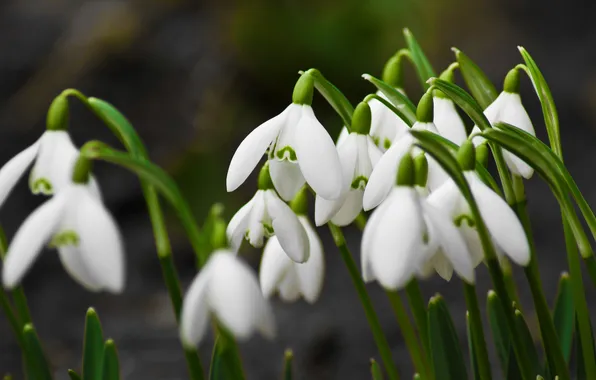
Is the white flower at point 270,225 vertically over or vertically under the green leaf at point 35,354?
over

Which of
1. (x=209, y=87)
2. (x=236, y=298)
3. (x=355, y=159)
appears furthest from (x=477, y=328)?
(x=209, y=87)

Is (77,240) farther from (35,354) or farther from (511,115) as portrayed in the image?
(511,115)

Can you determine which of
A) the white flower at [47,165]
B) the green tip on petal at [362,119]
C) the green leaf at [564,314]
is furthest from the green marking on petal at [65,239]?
the green leaf at [564,314]

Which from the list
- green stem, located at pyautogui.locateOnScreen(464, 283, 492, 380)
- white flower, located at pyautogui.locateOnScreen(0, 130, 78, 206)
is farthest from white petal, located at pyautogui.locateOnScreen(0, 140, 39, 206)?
green stem, located at pyautogui.locateOnScreen(464, 283, 492, 380)

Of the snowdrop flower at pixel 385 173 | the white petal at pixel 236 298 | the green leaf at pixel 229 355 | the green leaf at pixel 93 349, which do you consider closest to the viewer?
the white petal at pixel 236 298

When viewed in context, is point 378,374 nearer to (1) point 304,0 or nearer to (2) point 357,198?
(2) point 357,198

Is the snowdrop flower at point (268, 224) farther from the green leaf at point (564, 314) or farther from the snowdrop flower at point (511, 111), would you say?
the green leaf at point (564, 314)
